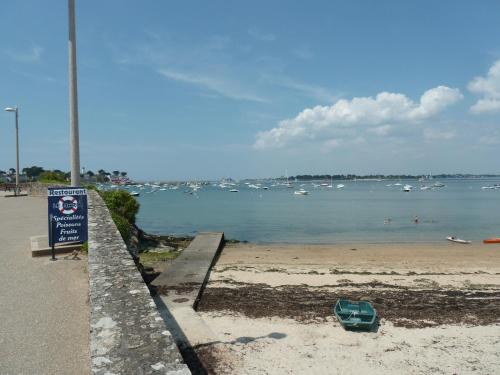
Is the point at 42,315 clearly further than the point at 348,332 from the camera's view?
No

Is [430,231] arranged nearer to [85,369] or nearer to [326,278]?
[326,278]

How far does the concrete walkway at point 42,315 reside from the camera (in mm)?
5363

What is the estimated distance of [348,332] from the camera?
8.85 m

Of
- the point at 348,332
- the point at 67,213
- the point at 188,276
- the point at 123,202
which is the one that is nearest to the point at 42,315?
the point at 67,213

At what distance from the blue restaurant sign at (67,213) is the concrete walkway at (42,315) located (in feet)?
3.08

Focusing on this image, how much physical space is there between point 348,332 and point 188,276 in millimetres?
5755

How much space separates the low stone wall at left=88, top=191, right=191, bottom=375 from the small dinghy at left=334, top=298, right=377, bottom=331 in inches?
186

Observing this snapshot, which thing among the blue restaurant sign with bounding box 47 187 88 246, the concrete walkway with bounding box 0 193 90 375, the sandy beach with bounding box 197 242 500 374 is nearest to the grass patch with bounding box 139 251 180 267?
the sandy beach with bounding box 197 242 500 374

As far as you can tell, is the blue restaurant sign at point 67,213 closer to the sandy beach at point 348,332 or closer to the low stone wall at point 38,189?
the sandy beach at point 348,332

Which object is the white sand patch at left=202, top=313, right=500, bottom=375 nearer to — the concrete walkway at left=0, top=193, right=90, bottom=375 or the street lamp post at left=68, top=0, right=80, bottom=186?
the concrete walkway at left=0, top=193, right=90, bottom=375

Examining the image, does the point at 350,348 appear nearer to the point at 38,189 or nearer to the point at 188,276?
the point at 188,276

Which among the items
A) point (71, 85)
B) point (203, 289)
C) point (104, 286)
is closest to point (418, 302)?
point (203, 289)

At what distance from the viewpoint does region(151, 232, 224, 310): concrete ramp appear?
10828 millimetres

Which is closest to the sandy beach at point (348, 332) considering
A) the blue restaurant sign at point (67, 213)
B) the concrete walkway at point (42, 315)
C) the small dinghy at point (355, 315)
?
the small dinghy at point (355, 315)
